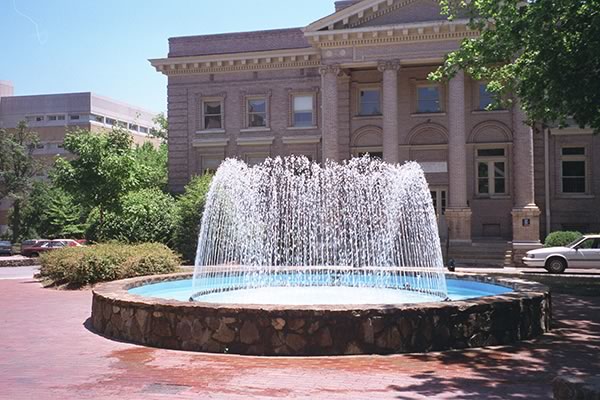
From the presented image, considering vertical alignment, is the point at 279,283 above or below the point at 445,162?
below

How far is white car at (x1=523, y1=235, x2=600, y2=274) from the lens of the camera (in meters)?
25.0

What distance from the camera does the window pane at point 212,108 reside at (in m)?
37.6

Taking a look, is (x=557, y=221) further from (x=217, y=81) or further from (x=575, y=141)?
(x=217, y=81)

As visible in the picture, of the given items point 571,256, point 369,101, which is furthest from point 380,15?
point 571,256

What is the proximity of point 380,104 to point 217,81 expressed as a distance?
33.4 ft

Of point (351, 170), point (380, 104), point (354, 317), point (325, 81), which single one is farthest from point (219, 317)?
point (380, 104)

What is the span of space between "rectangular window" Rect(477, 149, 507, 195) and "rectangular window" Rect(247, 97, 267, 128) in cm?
1267

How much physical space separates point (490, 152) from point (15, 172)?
142 ft

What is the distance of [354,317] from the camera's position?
903 centimetres

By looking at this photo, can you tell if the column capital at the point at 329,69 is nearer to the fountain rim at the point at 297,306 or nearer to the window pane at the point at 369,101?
the window pane at the point at 369,101

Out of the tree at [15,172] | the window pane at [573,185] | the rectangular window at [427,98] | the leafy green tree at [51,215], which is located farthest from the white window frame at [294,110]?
the tree at [15,172]

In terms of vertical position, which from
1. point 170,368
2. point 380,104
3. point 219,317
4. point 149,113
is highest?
point 149,113

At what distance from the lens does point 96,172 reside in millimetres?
25469

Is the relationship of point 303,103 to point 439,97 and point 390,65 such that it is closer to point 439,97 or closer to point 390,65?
point 390,65
